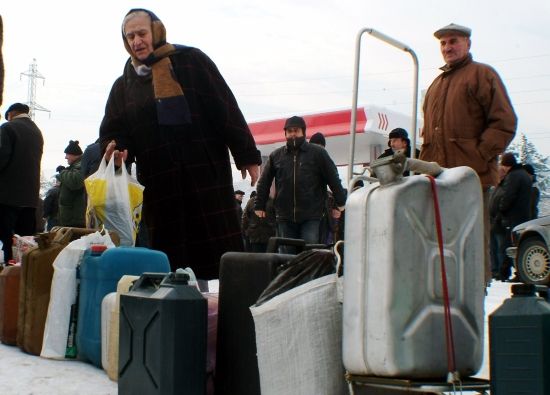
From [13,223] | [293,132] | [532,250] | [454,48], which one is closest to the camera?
[454,48]

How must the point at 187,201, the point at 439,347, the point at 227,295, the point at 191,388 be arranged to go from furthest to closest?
the point at 187,201 → the point at 227,295 → the point at 191,388 → the point at 439,347

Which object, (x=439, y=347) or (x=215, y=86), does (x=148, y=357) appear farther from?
(x=215, y=86)

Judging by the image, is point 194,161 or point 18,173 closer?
point 194,161

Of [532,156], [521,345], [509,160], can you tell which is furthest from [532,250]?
[532,156]

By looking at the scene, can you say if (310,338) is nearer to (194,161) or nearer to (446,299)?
(446,299)

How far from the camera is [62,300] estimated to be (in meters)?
4.30

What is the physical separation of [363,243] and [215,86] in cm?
236

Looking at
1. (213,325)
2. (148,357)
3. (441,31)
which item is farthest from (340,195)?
(148,357)

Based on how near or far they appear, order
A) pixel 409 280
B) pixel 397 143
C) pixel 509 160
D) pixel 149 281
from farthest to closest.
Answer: pixel 509 160 < pixel 397 143 < pixel 149 281 < pixel 409 280

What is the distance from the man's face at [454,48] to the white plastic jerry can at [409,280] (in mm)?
2408

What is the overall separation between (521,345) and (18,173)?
5781mm

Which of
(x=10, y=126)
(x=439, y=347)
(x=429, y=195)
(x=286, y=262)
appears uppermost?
(x=10, y=126)

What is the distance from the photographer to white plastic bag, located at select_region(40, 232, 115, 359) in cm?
430

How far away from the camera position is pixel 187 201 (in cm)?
447
